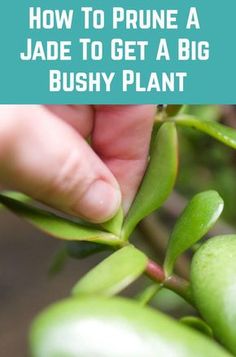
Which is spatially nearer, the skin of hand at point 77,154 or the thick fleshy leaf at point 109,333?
the thick fleshy leaf at point 109,333

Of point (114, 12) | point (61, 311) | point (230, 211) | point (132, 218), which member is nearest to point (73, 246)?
point (132, 218)

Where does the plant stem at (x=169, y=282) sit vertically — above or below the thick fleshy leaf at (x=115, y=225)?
below

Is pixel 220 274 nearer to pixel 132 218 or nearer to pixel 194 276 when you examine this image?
pixel 194 276

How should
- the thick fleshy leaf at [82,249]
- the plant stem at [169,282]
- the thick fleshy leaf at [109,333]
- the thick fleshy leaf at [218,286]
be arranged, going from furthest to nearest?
the thick fleshy leaf at [82,249]
the plant stem at [169,282]
the thick fleshy leaf at [218,286]
the thick fleshy leaf at [109,333]

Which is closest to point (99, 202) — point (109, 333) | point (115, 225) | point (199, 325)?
point (115, 225)

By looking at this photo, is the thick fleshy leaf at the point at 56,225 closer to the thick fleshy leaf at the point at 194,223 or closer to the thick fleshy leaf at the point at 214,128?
the thick fleshy leaf at the point at 194,223

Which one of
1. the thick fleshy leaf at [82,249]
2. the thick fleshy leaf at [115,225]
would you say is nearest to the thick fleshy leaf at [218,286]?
the thick fleshy leaf at [115,225]
